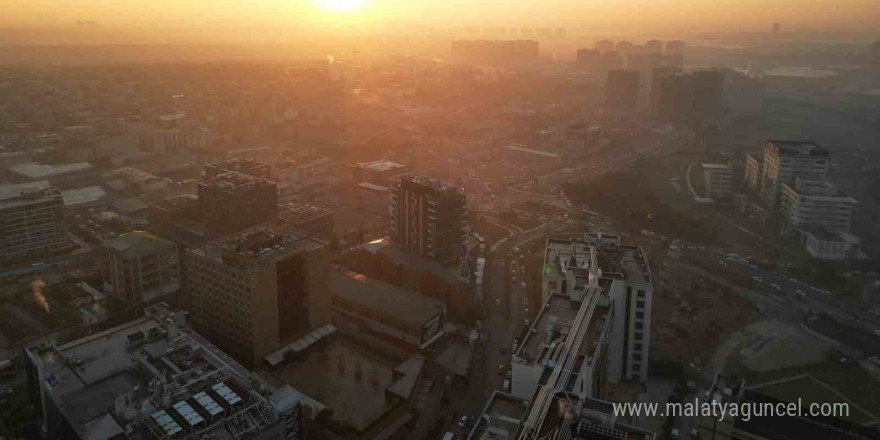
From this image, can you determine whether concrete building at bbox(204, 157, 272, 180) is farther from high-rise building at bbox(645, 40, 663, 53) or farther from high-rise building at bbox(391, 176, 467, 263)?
high-rise building at bbox(645, 40, 663, 53)

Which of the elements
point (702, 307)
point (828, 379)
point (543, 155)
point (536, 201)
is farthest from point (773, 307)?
point (543, 155)

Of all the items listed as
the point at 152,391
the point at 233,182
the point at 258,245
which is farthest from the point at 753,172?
the point at 152,391

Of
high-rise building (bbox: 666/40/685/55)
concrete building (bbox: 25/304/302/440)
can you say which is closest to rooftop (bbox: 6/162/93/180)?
concrete building (bbox: 25/304/302/440)

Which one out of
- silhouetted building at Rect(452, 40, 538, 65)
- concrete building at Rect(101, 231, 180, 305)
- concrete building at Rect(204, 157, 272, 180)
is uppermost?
silhouetted building at Rect(452, 40, 538, 65)

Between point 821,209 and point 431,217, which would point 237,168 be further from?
point 821,209

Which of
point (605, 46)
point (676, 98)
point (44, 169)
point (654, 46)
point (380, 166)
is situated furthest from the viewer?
point (605, 46)

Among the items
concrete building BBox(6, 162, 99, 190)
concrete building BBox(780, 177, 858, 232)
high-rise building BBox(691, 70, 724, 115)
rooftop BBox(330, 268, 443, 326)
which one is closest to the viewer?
rooftop BBox(330, 268, 443, 326)

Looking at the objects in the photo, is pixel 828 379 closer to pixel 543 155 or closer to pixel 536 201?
pixel 536 201
